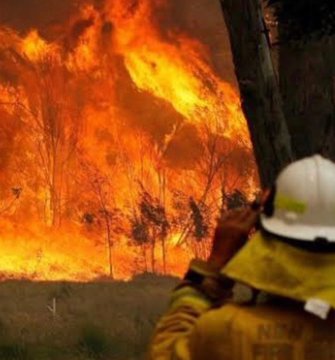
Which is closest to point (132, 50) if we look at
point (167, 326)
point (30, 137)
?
point (30, 137)

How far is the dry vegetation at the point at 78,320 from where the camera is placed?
9.36 m

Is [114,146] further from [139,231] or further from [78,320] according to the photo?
[78,320]

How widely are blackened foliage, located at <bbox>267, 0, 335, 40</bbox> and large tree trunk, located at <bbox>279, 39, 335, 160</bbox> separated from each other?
1505 mm

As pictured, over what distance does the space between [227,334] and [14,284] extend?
31.5 feet

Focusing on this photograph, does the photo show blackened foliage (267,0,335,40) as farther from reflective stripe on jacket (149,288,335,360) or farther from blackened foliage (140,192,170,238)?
blackened foliage (140,192,170,238)

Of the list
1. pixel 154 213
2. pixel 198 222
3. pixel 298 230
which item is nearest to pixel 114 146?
pixel 154 213

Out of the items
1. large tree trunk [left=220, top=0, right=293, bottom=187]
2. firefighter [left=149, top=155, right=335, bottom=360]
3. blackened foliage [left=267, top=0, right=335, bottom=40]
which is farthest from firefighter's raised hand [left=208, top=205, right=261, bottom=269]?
large tree trunk [left=220, top=0, right=293, bottom=187]

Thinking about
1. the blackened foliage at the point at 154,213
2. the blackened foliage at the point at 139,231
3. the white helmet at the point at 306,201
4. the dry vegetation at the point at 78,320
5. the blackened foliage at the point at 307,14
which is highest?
the blackened foliage at the point at 307,14

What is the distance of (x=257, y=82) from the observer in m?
5.43

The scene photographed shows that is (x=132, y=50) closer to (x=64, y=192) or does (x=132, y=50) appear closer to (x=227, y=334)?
(x=64, y=192)

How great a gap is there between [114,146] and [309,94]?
7945 mm

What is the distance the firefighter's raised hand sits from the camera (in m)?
2.51

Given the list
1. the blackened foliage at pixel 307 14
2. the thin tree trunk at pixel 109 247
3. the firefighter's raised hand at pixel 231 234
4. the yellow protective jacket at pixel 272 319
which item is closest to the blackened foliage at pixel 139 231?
the thin tree trunk at pixel 109 247

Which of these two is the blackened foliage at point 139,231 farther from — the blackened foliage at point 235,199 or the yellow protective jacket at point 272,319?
the yellow protective jacket at point 272,319
